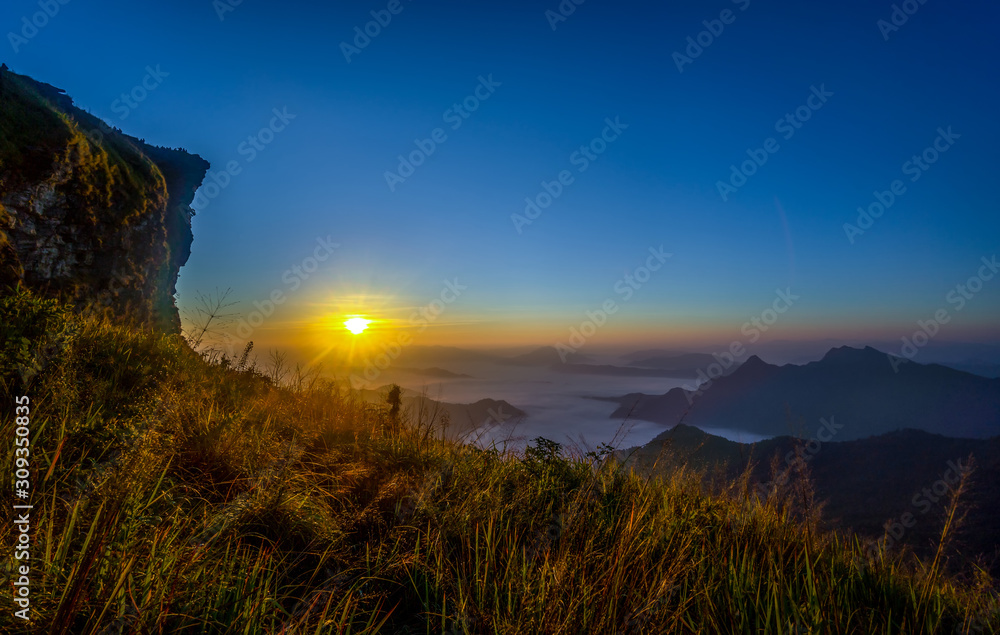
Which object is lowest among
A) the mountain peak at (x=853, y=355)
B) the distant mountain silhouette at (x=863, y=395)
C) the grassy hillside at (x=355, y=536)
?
the grassy hillside at (x=355, y=536)

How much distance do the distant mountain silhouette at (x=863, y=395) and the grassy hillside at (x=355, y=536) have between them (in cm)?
6949

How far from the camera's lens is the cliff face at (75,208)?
8055mm

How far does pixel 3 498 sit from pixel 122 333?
420cm

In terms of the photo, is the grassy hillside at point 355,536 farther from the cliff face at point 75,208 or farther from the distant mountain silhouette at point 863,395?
the distant mountain silhouette at point 863,395

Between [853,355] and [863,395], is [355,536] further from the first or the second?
[853,355]

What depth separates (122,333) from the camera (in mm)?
5891

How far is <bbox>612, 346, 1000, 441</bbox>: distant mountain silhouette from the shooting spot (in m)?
78.7

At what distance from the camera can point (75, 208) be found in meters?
9.41

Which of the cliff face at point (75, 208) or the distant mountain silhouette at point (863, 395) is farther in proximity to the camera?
the distant mountain silhouette at point (863, 395)

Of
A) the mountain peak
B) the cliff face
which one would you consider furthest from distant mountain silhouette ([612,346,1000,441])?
the cliff face

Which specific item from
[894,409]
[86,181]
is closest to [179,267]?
[86,181]

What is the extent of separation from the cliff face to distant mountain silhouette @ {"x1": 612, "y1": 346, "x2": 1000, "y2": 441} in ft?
226

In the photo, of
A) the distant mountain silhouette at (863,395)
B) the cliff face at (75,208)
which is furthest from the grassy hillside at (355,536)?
the distant mountain silhouette at (863,395)

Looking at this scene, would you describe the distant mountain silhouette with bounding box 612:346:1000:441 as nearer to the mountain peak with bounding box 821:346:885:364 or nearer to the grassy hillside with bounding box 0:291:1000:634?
the mountain peak with bounding box 821:346:885:364
